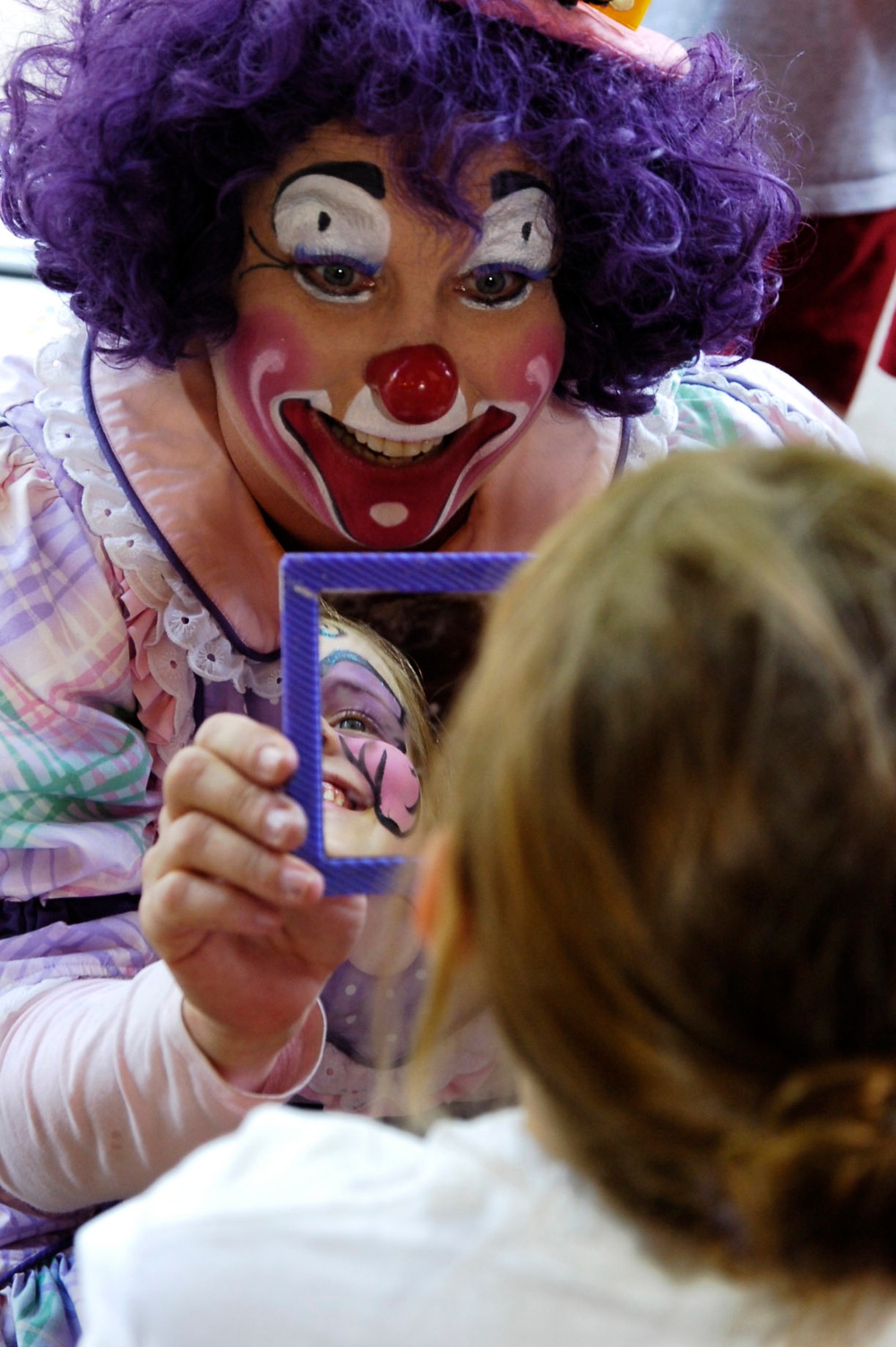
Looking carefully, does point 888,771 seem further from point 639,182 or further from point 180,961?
point 639,182

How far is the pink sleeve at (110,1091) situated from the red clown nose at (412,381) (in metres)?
0.34

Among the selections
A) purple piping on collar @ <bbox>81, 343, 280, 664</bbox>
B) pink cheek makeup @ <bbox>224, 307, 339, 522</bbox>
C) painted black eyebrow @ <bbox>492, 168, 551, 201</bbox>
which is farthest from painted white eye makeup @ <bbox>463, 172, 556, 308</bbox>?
purple piping on collar @ <bbox>81, 343, 280, 664</bbox>

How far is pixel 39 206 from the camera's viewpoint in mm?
833

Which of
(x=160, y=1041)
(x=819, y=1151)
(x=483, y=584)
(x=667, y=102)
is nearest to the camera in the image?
(x=819, y=1151)

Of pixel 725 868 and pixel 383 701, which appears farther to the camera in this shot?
pixel 383 701

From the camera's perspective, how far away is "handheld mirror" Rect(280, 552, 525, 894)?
0.61 meters

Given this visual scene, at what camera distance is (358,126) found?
772mm

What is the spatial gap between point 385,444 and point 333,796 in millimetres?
265

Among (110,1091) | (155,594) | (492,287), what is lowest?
(110,1091)

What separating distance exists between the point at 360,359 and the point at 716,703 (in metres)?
0.48

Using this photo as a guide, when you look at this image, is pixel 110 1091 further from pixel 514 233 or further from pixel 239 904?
pixel 514 233

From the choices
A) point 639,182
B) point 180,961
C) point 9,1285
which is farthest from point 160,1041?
point 639,182

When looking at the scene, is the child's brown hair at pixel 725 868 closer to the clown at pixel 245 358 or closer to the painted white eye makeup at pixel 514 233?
the clown at pixel 245 358

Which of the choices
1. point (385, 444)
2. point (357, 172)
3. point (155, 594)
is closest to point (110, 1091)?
point (155, 594)
